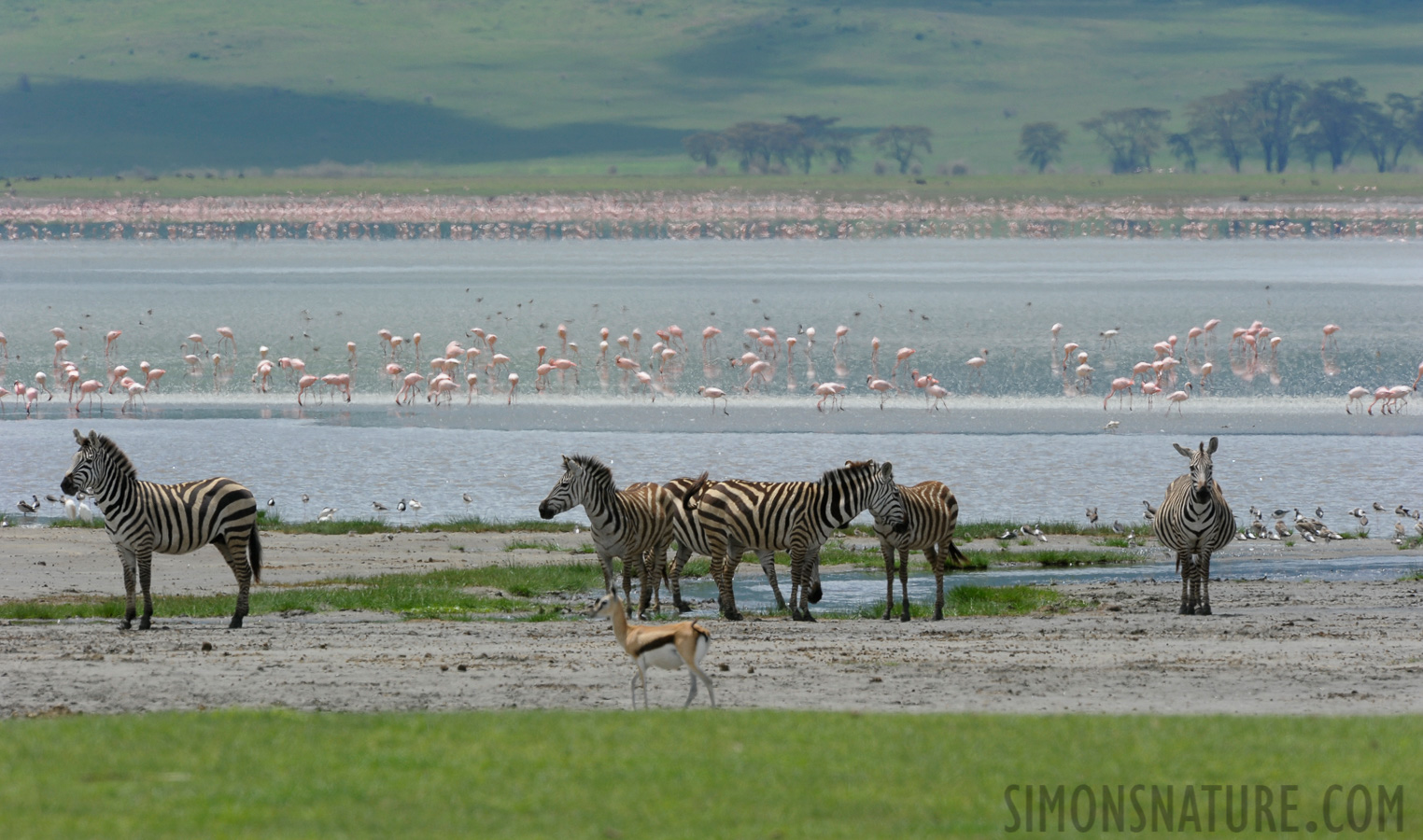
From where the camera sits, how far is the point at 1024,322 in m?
58.3

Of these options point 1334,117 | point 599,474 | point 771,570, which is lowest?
point 771,570

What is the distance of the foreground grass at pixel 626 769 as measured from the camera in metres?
8.47

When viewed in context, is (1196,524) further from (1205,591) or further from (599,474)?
(599,474)

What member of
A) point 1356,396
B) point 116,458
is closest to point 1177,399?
point 1356,396

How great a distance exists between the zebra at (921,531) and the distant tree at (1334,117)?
18982cm

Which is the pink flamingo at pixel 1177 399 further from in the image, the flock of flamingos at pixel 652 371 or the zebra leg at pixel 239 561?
the zebra leg at pixel 239 561

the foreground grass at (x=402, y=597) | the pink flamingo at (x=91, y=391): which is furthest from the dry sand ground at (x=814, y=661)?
the pink flamingo at (x=91, y=391)

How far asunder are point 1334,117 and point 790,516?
19171 cm

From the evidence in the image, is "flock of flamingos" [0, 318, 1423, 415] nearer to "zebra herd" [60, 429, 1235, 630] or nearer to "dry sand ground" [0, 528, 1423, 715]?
"zebra herd" [60, 429, 1235, 630]

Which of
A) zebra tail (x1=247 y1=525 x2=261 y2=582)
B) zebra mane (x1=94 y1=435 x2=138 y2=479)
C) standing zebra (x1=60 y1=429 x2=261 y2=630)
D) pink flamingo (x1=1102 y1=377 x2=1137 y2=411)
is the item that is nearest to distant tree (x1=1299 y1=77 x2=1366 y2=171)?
pink flamingo (x1=1102 y1=377 x2=1137 y2=411)

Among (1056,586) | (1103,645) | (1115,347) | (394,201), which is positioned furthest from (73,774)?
(394,201)

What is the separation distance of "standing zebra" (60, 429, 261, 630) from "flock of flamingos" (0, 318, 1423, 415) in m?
22.5

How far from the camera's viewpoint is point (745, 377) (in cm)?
4656

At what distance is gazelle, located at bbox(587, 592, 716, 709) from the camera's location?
1123cm
